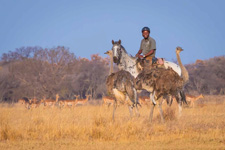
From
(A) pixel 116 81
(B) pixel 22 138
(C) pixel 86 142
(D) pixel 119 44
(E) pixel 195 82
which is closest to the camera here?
(C) pixel 86 142

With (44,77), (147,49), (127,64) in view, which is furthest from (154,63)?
(44,77)

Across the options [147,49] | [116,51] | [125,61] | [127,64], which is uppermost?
[147,49]

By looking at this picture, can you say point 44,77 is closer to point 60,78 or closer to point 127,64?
point 60,78

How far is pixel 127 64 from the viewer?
1112cm

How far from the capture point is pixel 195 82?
39.9 m

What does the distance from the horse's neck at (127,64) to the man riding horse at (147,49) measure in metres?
0.43

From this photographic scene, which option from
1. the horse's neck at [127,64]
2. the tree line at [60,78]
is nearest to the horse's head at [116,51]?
the horse's neck at [127,64]

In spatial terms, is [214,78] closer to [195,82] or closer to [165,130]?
[195,82]

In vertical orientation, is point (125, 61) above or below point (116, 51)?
below

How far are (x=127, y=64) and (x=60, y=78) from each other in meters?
27.3

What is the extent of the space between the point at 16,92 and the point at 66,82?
229 inches

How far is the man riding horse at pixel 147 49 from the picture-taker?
10.8 m

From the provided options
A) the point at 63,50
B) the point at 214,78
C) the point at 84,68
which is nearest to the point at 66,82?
the point at 63,50

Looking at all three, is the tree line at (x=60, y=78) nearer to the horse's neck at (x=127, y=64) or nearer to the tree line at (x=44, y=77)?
the tree line at (x=44, y=77)
